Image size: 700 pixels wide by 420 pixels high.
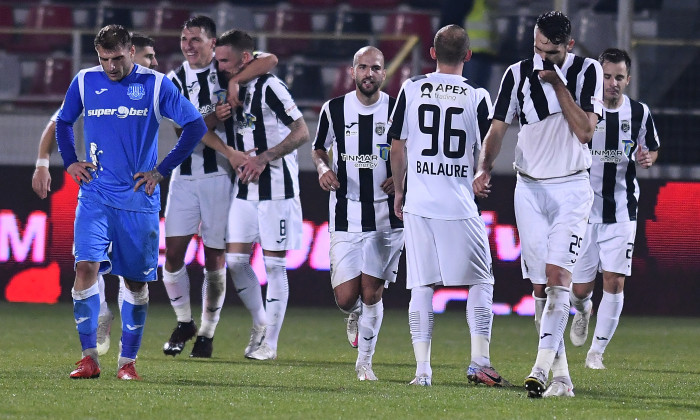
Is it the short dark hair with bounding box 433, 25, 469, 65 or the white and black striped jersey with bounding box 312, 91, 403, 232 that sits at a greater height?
the short dark hair with bounding box 433, 25, 469, 65

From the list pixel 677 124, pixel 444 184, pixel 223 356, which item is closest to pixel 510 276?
pixel 677 124

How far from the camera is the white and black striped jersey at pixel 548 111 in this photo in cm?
643

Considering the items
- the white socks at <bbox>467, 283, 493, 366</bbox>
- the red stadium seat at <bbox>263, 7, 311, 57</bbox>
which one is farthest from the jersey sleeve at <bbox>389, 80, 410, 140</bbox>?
the red stadium seat at <bbox>263, 7, 311, 57</bbox>

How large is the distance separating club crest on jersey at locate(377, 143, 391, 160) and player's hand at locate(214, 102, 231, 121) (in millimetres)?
1519

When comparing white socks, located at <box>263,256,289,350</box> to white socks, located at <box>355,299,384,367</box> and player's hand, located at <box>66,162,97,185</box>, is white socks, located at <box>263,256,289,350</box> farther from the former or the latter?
player's hand, located at <box>66,162,97,185</box>

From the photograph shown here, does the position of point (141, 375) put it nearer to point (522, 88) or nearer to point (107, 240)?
point (107, 240)

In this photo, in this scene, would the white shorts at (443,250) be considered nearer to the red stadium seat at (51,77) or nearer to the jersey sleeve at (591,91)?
the jersey sleeve at (591,91)

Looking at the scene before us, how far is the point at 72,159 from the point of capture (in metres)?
6.97

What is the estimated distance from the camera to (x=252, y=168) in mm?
8578

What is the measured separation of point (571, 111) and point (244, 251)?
126 inches

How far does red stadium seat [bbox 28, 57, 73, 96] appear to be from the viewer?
43.4 feet

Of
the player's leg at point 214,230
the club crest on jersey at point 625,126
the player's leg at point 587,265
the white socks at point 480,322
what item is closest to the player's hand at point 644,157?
the club crest on jersey at point 625,126

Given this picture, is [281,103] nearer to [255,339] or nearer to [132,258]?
[255,339]

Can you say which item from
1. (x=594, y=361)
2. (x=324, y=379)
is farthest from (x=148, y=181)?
(x=594, y=361)
